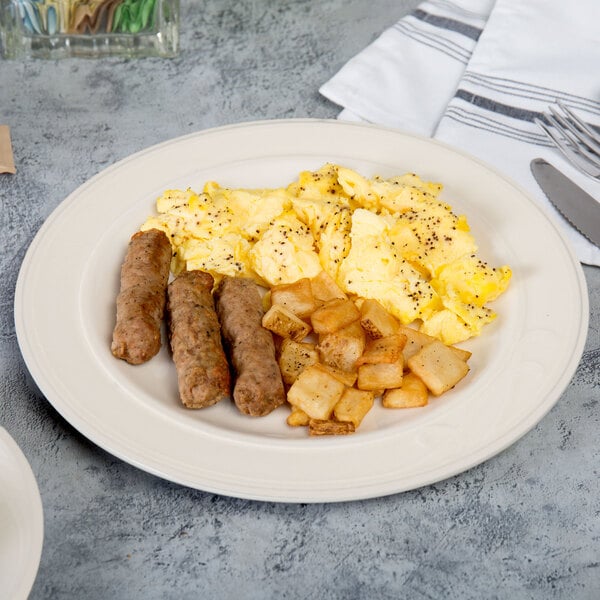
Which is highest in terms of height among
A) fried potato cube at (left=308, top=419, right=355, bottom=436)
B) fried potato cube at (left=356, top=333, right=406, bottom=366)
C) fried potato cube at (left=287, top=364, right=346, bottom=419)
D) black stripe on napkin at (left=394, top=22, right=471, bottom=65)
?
black stripe on napkin at (left=394, top=22, right=471, bottom=65)

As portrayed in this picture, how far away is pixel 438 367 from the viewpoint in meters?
2.21

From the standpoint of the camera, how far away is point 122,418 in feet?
6.80

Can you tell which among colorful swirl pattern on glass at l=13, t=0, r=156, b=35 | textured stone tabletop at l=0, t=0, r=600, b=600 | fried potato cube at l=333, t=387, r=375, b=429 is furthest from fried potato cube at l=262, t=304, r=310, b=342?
colorful swirl pattern on glass at l=13, t=0, r=156, b=35

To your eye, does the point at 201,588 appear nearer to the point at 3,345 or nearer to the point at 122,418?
the point at 122,418

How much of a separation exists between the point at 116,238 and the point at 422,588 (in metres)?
1.32

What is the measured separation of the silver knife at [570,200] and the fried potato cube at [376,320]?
2.53 ft

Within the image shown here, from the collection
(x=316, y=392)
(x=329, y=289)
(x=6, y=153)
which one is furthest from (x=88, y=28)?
(x=316, y=392)

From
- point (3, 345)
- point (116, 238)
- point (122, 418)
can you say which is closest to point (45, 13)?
point (116, 238)

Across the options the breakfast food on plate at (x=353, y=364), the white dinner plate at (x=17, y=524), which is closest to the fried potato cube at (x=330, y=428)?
the breakfast food on plate at (x=353, y=364)

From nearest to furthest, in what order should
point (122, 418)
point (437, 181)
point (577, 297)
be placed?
point (122, 418) → point (577, 297) → point (437, 181)

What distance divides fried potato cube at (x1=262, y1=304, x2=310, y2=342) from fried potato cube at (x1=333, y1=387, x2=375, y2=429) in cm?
23

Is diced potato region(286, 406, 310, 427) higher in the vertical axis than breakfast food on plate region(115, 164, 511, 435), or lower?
lower

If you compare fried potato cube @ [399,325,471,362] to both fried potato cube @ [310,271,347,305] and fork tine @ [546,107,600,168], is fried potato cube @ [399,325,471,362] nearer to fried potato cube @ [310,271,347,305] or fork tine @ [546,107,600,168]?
fried potato cube @ [310,271,347,305]

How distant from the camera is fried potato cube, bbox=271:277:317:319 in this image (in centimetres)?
239
